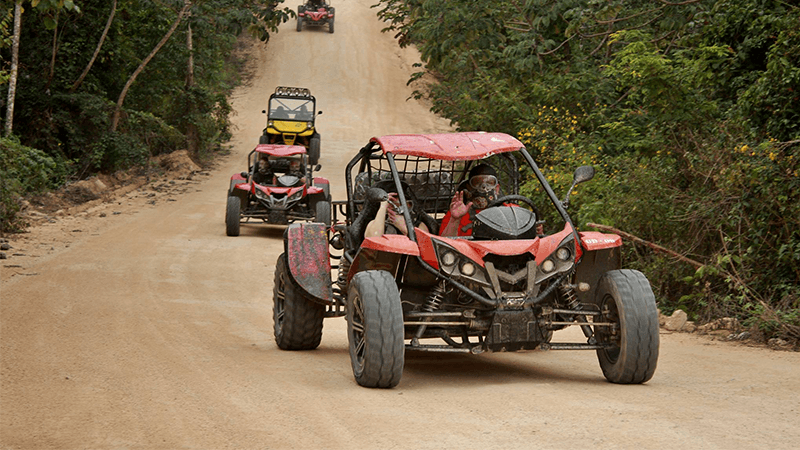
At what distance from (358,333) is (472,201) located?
1.55 metres

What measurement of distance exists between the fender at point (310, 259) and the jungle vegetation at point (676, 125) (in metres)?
4.21

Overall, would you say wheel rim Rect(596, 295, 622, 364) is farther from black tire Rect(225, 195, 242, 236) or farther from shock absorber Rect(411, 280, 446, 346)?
black tire Rect(225, 195, 242, 236)

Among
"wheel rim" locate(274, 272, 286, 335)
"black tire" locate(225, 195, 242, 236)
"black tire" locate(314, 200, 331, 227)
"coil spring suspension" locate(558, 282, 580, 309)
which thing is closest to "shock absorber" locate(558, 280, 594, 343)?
"coil spring suspension" locate(558, 282, 580, 309)

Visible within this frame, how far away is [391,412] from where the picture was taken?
552cm

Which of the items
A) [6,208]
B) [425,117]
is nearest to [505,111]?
[6,208]

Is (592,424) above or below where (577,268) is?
below

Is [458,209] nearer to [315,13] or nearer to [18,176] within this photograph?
[18,176]

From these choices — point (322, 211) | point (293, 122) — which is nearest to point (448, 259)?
point (322, 211)

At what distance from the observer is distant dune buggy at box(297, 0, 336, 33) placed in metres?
48.8

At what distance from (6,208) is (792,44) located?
43.7 ft

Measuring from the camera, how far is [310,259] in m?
7.74

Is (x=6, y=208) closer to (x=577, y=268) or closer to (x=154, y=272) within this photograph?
(x=154, y=272)

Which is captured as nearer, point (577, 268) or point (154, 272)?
point (577, 268)

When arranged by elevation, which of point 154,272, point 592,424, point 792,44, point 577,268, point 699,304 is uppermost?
point 792,44
